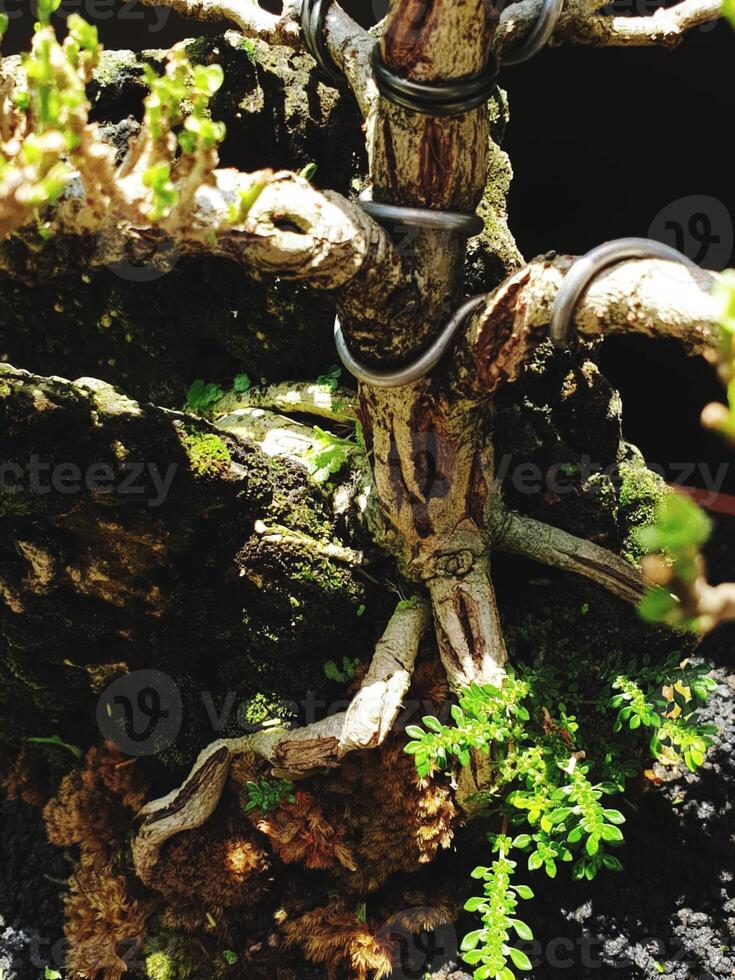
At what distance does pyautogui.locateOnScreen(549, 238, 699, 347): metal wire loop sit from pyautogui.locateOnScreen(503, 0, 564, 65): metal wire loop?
48 centimetres

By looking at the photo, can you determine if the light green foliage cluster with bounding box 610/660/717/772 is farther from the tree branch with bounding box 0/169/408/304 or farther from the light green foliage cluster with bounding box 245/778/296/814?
the tree branch with bounding box 0/169/408/304

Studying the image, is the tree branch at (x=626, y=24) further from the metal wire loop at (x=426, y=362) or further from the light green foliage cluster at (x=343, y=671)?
the light green foliage cluster at (x=343, y=671)

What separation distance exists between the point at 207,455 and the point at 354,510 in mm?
340

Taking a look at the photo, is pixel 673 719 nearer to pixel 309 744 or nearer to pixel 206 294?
pixel 309 744

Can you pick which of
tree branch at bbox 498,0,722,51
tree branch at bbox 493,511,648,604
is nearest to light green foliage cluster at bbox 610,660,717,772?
tree branch at bbox 493,511,648,604

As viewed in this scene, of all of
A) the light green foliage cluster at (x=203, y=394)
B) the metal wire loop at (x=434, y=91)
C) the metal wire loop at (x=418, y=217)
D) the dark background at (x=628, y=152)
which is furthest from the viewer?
the dark background at (x=628, y=152)

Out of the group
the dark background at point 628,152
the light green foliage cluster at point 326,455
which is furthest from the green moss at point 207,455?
the dark background at point 628,152

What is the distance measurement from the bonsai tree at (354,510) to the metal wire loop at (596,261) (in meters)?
0.02

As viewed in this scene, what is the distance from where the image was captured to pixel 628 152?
2170 millimetres

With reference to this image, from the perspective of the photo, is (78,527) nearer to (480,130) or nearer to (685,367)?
(480,130)

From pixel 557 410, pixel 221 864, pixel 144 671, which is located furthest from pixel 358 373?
pixel 221 864

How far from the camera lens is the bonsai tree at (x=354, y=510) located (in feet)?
3.38

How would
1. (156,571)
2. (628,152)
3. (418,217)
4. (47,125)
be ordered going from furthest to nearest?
(628,152), (156,571), (418,217), (47,125)

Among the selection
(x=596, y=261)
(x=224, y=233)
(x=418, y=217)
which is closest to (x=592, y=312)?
(x=596, y=261)
